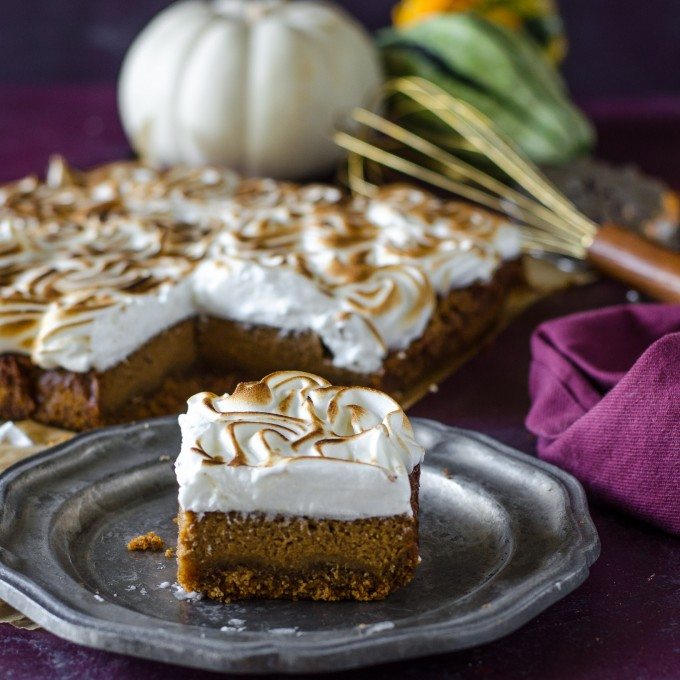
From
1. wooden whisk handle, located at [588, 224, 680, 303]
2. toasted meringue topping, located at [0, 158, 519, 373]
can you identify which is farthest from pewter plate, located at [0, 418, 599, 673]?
wooden whisk handle, located at [588, 224, 680, 303]

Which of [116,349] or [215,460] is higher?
[215,460]

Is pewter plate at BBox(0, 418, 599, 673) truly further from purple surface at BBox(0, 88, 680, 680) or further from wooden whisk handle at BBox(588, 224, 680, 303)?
wooden whisk handle at BBox(588, 224, 680, 303)

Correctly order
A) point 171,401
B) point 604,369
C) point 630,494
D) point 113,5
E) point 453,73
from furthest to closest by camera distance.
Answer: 1. point 113,5
2. point 453,73
3. point 171,401
4. point 604,369
5. point 630,494

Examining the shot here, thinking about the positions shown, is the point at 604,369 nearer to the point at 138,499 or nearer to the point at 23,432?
the point at 138,499

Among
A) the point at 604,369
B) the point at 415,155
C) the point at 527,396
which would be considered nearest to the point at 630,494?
the point at 604,369

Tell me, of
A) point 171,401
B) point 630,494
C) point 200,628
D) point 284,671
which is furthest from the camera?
point 171,401

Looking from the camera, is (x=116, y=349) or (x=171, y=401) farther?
(x=171, y=401)

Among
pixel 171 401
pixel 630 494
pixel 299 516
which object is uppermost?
pixel 299 516
